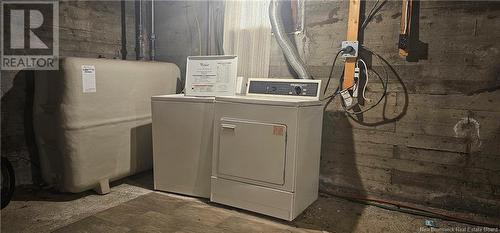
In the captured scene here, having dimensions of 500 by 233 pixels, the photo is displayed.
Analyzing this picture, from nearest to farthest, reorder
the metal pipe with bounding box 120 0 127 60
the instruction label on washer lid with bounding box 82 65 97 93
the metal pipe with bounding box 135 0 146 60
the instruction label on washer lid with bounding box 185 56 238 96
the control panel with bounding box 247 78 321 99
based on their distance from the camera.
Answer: the instruction label on washer lid with bounding box 82 65 97 93 → the control panel with bounding box 247 78 321 99 → the instruction label on washer lid with bounding box 185 56 238 96 → the metal pipe with bounding box 120 0 127 60 → the metal pipe with bounding box 135 0 146 60

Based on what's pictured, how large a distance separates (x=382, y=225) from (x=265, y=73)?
60.7 inches

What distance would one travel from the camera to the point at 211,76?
264cm

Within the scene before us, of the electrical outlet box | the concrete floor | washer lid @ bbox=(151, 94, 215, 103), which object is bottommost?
the concrete floor

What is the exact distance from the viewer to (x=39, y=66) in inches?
98.7

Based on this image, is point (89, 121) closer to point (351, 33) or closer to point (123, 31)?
point (123, 31)

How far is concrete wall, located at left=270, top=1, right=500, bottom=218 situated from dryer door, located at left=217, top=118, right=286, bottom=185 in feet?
2.62

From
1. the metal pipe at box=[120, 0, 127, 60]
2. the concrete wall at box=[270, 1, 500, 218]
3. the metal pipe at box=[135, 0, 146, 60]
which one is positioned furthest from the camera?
the metal pipe at box=[135, 0, 146, 60]

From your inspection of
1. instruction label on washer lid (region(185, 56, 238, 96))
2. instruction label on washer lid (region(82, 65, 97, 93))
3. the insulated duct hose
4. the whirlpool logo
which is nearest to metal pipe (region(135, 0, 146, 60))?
the whirlpool logo

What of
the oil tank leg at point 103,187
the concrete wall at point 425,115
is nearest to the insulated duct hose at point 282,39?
the concrete wall at point 425,115

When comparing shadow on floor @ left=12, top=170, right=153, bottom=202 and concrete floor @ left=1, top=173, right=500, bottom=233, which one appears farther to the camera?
shadow on floor @ left=12, top=170, right=153, bottom=202

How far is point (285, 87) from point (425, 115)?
3.47 feet

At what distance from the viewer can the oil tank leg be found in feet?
8.27

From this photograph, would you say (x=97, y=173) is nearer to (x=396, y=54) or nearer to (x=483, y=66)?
(x=396, y=54)

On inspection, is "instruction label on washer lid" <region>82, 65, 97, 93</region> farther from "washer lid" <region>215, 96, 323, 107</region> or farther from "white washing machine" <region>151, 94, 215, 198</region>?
"washer lid" <region>215, 96, 323, 107</region>
